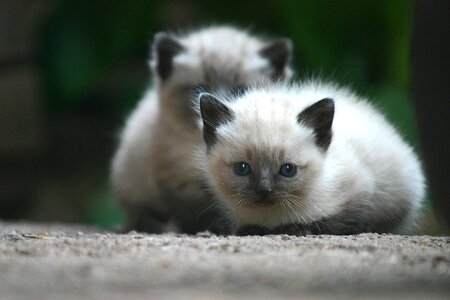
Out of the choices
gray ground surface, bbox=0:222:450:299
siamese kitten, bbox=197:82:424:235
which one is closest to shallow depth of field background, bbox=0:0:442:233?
siamese kitten, bbox=197:82:424:235

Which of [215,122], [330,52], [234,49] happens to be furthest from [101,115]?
[215,122]

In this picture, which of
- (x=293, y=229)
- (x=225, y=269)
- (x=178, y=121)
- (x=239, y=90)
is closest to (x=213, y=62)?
(x=178, y=121)

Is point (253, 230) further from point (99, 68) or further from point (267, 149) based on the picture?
point (99, 68)

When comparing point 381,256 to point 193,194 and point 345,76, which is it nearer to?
point 193,194

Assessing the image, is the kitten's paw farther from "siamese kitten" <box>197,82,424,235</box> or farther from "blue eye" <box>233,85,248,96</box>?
"blue eye" <box>233,85,248,96</box>

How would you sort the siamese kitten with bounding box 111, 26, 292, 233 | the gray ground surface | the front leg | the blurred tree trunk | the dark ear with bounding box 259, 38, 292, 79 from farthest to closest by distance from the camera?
the dark ear with bounding box 259, 38, 292, 79, the siamese kitten with bounding box 111, 26, 292, 233, the front leg, the blurred tree trunk, the gray ground surface
